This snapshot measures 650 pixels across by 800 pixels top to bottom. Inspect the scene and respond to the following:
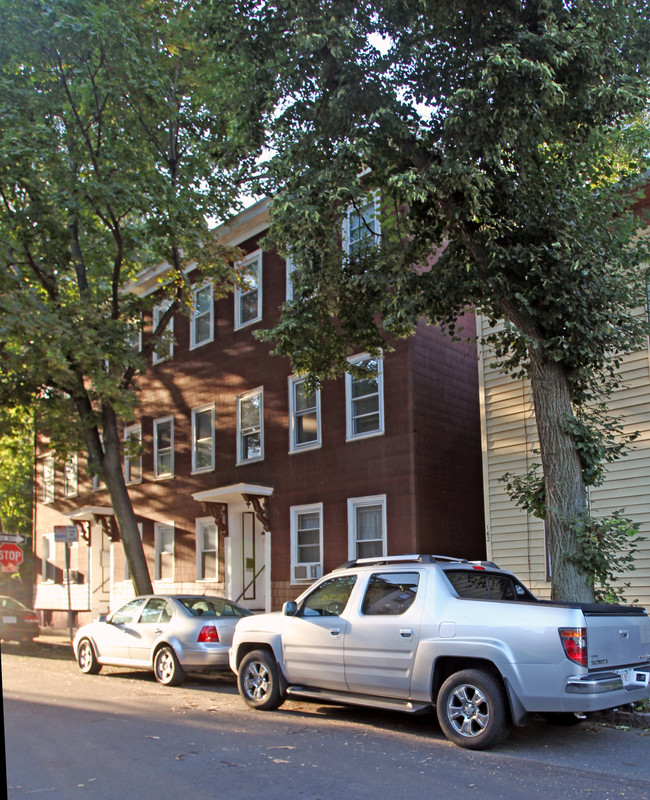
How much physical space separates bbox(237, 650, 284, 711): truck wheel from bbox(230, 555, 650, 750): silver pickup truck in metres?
0.01

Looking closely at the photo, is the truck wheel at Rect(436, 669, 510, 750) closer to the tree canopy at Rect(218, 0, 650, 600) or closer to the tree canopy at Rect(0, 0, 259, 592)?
the tree canopy at Rect(218, 0, 650, 600)

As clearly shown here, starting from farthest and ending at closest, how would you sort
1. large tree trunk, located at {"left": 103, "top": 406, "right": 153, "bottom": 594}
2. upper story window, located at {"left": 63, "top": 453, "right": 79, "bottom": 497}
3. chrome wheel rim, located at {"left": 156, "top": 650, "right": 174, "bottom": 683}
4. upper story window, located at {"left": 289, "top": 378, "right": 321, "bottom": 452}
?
upper story window, located at {"left": 63, "top": 453, "right": 79, "bottom": 497} < upper story window, located at {"left": 289, "top": 378, "right": 321, "bottom": 452} < large tree trunk, located at {"left": 103, "top": 406, "right": 153, "bottom": 594} < chrome wheel rim, located at {"left": 156, "top": 650, "right": 174, "bottom": 683}

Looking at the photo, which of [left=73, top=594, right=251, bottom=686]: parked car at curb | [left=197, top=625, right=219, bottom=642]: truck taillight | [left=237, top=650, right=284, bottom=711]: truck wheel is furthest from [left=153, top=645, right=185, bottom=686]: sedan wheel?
[left=237, top=650, right=284, bottom=711]: truck wheel

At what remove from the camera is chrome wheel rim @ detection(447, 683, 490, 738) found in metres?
7.48

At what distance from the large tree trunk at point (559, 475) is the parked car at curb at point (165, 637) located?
208 inches

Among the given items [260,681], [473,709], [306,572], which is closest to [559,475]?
[473,709]

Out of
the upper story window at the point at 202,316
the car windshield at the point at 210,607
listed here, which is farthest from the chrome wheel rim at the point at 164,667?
the upper story window at the point at 202,316

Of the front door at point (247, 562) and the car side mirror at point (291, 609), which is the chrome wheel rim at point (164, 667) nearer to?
the car side mirror at point (291, 609)

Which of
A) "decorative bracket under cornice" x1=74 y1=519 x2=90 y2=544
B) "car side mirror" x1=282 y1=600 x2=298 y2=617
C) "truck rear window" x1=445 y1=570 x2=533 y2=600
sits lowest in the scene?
"car side mirror" x1=282 y1=600 x2=298 y2=617

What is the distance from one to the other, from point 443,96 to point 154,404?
1616 cm

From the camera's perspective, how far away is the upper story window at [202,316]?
22.7 metres

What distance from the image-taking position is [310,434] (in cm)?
1870

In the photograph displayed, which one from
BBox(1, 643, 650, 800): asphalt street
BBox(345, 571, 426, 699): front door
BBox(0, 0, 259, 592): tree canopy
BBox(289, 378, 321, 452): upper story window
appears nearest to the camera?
BBox(1, 643, 650, 800): asphalt street

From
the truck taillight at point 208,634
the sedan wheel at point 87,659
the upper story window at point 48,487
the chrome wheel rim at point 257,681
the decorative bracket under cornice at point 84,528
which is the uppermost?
the upper story window at point 48,487
